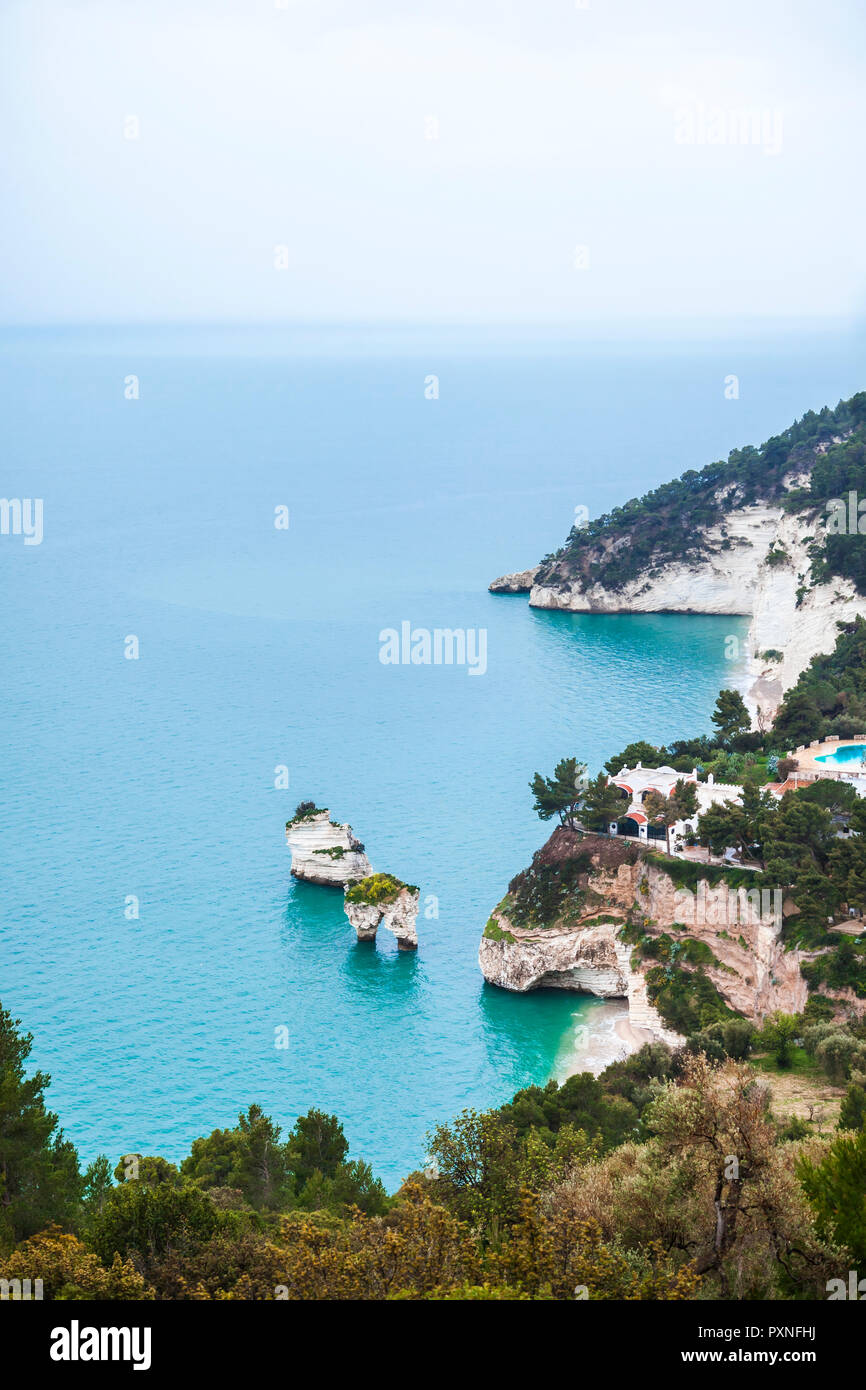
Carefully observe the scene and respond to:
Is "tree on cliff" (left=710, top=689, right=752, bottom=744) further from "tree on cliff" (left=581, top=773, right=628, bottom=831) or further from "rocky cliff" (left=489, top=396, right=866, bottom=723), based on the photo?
"rocky cliff" (left=489, top=396, right=866, bottom=723)

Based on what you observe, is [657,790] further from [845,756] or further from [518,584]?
[518,584]

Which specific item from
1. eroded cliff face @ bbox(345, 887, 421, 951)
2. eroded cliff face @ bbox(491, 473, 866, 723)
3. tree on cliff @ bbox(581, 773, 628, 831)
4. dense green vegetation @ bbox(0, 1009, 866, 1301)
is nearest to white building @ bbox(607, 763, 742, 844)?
tree on cliff @ bbox(581, 773, 628, 831)

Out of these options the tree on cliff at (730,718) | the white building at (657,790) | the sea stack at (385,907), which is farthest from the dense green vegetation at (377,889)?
the tree on cliff at (730,718)

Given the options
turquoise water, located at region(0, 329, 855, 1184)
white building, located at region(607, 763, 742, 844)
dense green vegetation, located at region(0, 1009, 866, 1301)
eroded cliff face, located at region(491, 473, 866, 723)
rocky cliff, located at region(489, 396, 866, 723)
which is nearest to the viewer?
dense green vegetation, located at region(0, 1009, 866, 1301)

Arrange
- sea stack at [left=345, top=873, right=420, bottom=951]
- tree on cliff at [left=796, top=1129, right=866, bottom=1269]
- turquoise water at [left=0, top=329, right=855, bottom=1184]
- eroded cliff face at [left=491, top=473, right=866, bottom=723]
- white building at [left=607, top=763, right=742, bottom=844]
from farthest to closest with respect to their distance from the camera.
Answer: eroded cliff face at [left=491, top=473, right=866, bottom=723] → sea stack at [left=345, top=873, right=420, bottom=951] → white building at [left=607, top=763, right=742, bottom=844] → turquoise water at [left=0, top=329, right=855, bottom=1184] → tree on cliff at [left=796, top=1129, right=866, bottom=1269]

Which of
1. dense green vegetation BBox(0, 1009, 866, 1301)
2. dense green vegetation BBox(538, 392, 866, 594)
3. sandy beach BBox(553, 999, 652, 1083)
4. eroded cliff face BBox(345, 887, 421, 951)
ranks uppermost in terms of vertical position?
dense green vegetation BBox(538, 392, 866, 594)

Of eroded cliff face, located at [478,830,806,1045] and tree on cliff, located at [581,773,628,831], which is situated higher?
tree on cliff, located at [581,773,628,831]

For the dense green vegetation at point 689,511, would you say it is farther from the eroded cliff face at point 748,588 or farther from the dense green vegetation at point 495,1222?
the dense green vegetation at point 495,1222
